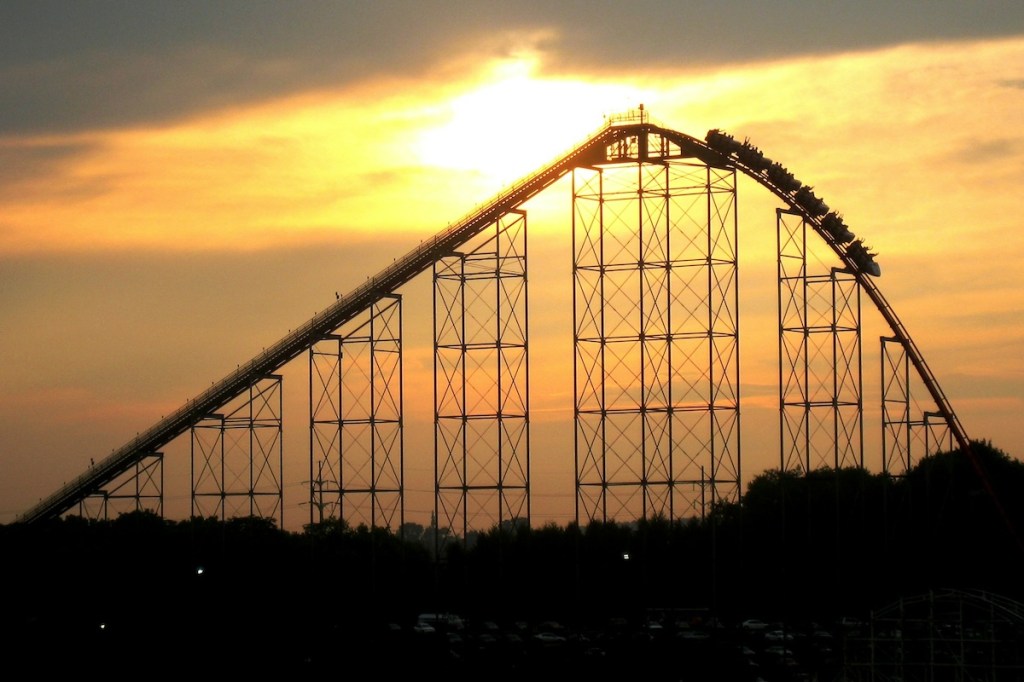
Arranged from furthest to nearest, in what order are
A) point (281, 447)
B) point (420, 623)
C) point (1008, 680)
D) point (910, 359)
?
point (420, 623)
point (281, 447)
point (910, 359)
point (1008, 680)

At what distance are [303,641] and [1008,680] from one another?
20.8 metres

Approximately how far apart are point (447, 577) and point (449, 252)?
16701mm

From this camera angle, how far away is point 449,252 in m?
48.6

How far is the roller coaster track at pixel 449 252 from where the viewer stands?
46781 millimetres

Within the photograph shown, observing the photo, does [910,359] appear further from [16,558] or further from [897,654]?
[16,558]

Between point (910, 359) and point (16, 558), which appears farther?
point (16, 558)

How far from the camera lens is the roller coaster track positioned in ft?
153

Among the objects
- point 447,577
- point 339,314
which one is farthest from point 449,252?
point 447,577

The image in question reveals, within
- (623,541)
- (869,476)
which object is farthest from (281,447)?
(869,476)

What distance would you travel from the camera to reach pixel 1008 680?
35.3 m

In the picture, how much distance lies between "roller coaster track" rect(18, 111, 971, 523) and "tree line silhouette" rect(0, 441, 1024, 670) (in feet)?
8.31

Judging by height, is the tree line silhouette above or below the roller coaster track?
below

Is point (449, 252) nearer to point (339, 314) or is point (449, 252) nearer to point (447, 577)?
point (339, 314)

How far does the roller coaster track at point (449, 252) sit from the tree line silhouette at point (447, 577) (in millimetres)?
2533
